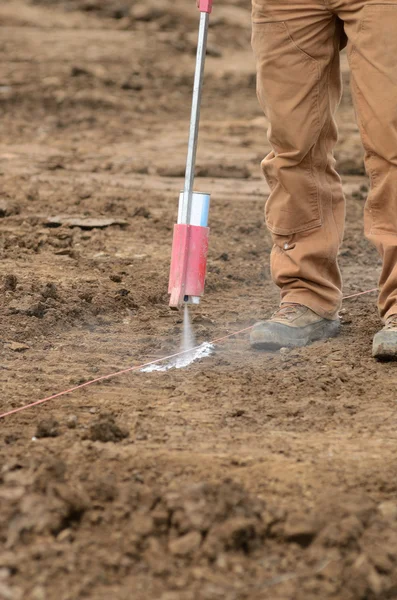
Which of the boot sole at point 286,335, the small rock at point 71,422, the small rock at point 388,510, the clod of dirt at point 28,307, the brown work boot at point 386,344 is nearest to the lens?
the small rock at point 388,510

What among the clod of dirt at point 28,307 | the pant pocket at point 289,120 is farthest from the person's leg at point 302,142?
the clod of dirt at point 28,307

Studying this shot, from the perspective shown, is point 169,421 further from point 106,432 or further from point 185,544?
point 185,544

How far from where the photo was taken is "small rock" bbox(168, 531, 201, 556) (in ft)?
7.42

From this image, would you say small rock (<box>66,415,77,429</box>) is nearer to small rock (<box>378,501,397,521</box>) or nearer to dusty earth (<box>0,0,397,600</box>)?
dusty earth (<box>0,0,397,600</box>)

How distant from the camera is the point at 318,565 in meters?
2.22

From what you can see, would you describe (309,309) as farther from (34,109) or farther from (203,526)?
(34,109)

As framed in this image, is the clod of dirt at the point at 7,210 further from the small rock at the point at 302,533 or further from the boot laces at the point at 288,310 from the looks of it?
the small rock at the point at 302,533

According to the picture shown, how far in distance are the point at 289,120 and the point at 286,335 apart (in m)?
0.80

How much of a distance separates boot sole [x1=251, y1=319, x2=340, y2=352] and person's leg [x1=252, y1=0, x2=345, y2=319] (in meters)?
0.07

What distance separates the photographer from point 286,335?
3.81 meters

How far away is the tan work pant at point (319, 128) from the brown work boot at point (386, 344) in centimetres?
12

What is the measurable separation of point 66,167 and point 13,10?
23.0ft

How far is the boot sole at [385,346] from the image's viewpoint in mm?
3535

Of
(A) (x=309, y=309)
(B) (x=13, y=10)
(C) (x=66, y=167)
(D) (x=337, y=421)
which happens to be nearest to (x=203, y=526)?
(D) (x=337, y=421)
